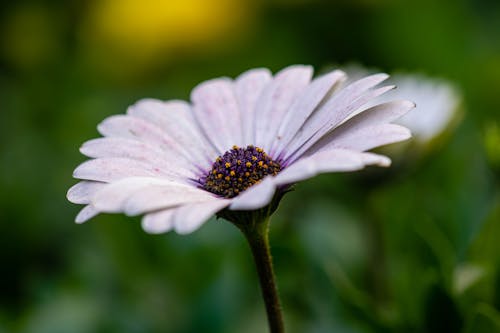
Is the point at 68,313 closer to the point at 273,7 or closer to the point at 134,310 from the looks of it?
the point at 134,310

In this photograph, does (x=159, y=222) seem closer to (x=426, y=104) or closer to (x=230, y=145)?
(x=230, y=145)

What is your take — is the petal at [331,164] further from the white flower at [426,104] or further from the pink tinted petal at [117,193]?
the white flower at [426,104]

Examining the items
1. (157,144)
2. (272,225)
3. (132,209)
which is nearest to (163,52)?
(272,225)

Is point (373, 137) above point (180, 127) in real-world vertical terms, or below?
below

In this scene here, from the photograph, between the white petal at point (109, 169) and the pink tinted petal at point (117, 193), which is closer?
the pink tinted petal at point (117, 193)

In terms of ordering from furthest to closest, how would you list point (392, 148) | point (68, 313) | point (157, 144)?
point (68, 313) → point (392, 148) → point (157, 144)

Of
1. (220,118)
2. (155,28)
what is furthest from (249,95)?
(155,28)

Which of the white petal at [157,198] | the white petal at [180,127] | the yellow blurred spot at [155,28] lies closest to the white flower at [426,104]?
the white petal at [180,127]
